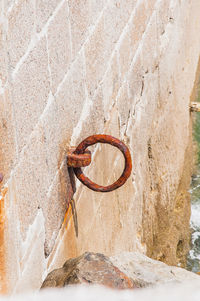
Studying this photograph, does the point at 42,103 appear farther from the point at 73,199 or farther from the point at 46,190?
the point at 73,199

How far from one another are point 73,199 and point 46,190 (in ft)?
1.35

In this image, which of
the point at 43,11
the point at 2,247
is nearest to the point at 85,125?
the point at 43,11

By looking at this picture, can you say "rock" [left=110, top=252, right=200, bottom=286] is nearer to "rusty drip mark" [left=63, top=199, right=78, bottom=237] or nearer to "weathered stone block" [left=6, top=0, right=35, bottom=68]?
A: "rusty drip mark" [left=63, top=199, right=78, bottom=237]

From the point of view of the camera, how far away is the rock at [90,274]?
1876 mm

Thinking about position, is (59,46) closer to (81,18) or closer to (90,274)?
(81,18)

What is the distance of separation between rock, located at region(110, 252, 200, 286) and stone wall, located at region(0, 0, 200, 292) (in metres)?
0.36

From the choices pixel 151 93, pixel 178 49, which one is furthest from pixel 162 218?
pixel 178 49

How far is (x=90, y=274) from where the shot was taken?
1.93 meters

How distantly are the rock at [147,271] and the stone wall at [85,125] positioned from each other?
1.19 ft

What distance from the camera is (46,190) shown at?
2469 millimetres

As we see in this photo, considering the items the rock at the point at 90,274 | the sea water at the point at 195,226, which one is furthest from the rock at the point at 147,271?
the sea water at the point at 195,226

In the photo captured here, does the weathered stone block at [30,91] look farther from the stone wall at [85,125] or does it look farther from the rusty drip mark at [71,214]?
the rusty drip mark at [71,214]

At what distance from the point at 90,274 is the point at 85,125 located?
118 centimetres

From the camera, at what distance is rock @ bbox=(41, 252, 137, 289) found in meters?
1.88
